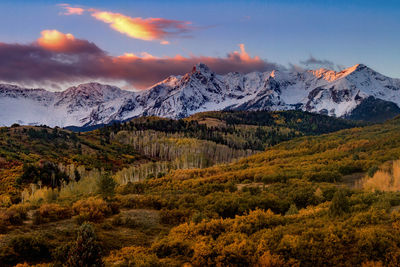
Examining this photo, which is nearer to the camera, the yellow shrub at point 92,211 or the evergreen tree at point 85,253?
the evergreen tree at point 85,253

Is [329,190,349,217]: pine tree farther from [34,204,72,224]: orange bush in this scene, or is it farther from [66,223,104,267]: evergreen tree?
[34,204,72,224]: orange bush

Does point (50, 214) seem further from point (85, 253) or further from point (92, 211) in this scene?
point (85, 253)

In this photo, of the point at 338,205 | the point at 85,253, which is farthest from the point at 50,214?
the point at 338,205

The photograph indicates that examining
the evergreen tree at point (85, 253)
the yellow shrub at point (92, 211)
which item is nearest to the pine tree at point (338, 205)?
the evergreen tree at point (85, 253)

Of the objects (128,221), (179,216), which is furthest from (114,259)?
(179,216)

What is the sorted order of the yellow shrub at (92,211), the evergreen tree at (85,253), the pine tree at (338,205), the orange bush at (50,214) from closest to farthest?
the evergreen tree at (85,253), the pine tree at (338,205), the orange bush at (50,214), the yellow shrub at (92,211)

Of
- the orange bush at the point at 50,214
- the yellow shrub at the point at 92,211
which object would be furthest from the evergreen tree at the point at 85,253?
the orange bush at the point at 50,214

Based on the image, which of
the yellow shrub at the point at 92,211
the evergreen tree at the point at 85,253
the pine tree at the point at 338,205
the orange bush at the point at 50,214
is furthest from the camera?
the yellow shrub at the point at 92,211

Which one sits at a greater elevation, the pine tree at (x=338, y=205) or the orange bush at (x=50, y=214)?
the pine tree at (x=338, y=205)

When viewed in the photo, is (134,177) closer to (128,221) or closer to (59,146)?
(59,146)

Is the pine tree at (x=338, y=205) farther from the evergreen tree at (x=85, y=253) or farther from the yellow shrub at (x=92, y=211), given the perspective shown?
the yellow shrub at (x=92, y=211)

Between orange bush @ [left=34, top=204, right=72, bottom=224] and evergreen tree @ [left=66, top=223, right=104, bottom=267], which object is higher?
evergreen tree @ [left=66, top=223, right=104, bottom=267]

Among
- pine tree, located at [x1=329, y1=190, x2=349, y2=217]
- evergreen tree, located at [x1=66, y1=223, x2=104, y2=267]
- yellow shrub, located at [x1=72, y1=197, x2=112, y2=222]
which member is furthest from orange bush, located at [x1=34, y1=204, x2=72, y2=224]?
pine tree, located at [x1=329, y1=190, x2=349, y2=217]

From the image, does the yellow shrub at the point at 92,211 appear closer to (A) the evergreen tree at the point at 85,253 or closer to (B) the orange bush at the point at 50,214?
(B) the orange bush at the point at 50,214
